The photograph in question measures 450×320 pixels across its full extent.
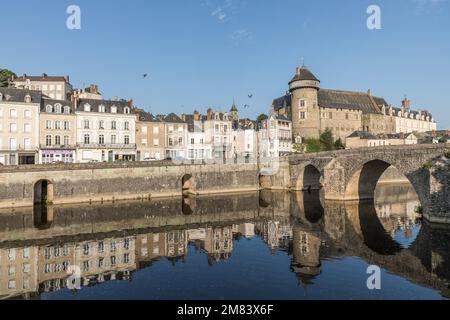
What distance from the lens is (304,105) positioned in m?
69.6

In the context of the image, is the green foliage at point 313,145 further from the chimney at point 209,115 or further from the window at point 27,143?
the window at point 27,143

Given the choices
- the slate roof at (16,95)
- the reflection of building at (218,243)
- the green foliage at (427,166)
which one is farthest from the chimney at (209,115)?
the green foliage at (427,166)

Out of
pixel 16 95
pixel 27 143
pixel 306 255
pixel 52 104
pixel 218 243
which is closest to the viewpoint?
pixel 306 255

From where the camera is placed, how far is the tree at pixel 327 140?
70438 millimetres

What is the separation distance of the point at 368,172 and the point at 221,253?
24.3 m

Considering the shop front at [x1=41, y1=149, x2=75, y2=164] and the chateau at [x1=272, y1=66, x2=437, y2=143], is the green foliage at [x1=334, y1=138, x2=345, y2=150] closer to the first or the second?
the chateau at [x1=272, y1=66, x2=437, y2=143]

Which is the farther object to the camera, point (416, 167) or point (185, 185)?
point (185, 185)

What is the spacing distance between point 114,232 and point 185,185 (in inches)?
876

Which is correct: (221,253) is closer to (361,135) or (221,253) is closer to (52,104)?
(52,104)

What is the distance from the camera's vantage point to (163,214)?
3186cm

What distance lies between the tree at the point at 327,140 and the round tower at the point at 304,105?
1351 mm

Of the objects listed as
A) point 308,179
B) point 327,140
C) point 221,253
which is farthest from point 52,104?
point 327,140

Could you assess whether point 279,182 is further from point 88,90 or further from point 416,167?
point 88,90
